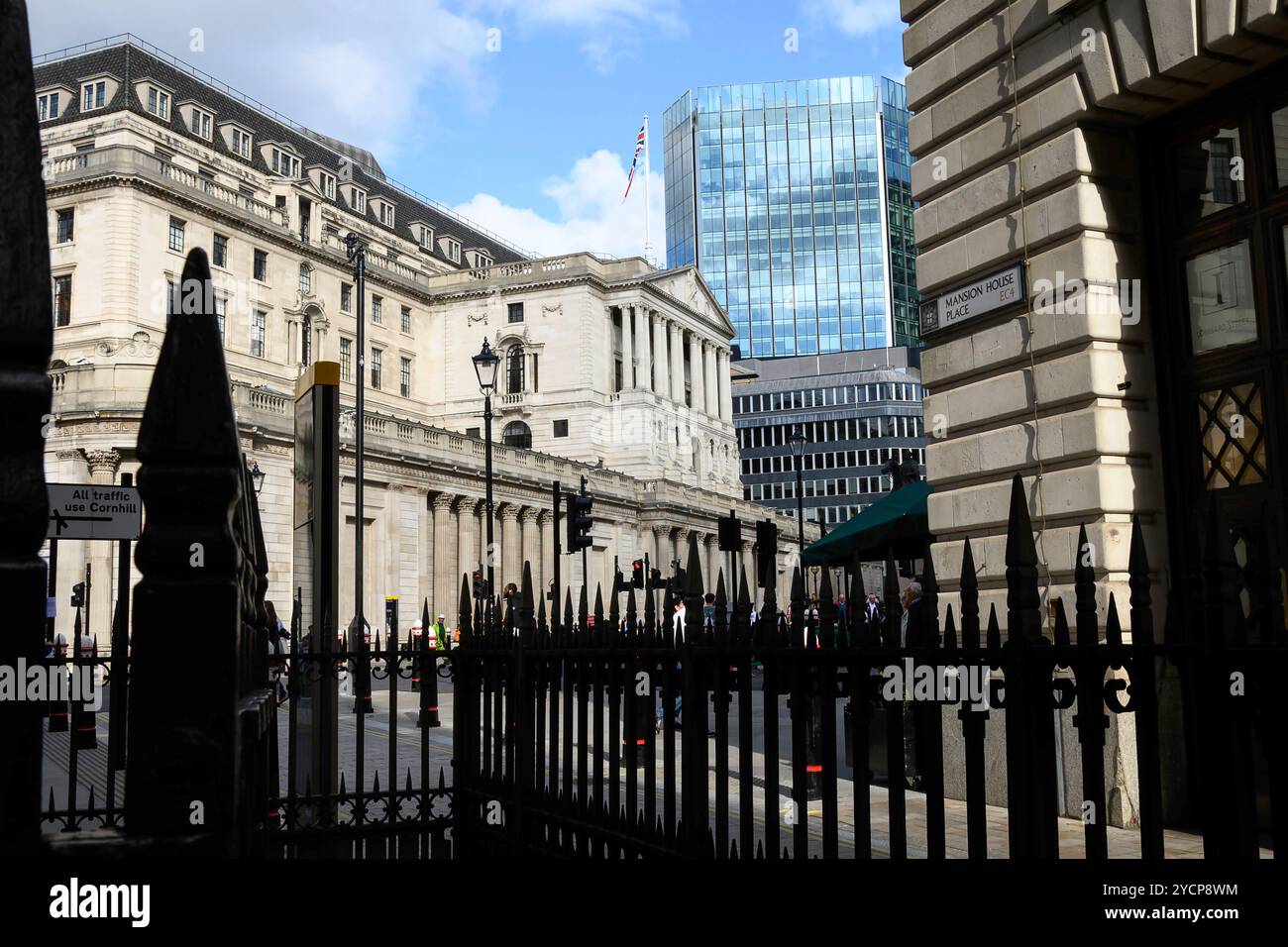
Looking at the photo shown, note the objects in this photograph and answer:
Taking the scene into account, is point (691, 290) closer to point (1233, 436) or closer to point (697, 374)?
point (697, 374)

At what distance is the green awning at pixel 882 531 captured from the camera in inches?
518

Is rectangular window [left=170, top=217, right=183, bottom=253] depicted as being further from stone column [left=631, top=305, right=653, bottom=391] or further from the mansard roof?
stone column [left=631, top=305, right=653, bottom=391]

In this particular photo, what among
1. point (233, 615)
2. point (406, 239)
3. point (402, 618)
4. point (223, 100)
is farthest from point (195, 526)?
point (406, 239)

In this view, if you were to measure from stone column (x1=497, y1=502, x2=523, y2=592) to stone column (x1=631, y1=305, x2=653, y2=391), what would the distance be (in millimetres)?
30817

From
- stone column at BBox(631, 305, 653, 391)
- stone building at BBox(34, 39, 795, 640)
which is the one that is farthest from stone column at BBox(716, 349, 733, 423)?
stone column at BBox(631, 305, 653, 391)

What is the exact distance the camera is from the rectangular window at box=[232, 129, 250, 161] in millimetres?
75125

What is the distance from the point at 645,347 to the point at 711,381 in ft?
47.4

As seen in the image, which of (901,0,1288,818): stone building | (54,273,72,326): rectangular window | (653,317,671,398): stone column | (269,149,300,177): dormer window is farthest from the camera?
(653,317,671,398): stone column

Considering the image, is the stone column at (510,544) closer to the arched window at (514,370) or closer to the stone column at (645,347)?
the arched window at (514,370)

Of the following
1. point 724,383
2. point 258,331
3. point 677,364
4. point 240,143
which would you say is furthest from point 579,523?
point 724,383

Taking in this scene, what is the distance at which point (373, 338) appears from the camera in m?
78.2

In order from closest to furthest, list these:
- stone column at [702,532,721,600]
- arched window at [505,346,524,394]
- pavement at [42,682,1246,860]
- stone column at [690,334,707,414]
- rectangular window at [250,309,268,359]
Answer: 1. pavement at [42,682,1246,860]
2. rectangular window at [250,309,268,359]
3. stone column at [702,532,721,600]
4. arched window at [505,346,524,394]
5. stone column at [690,334,707,414]

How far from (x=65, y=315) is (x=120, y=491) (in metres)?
56.5
